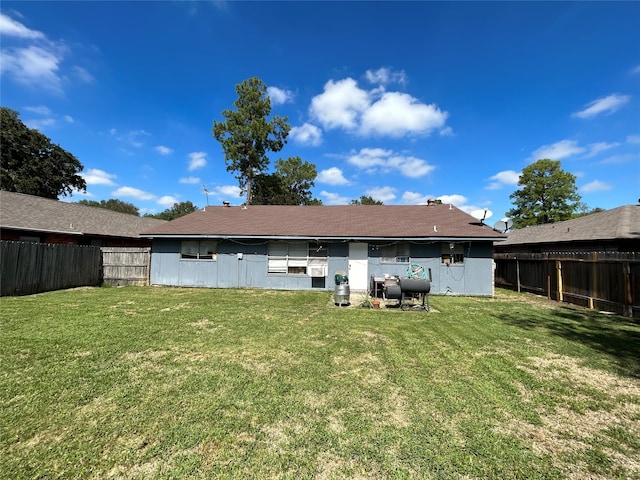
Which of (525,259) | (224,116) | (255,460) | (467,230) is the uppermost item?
(224,116)

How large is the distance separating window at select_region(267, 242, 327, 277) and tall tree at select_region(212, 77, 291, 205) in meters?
15.1

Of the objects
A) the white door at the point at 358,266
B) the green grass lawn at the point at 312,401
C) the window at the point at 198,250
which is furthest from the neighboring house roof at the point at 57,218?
the white door at the point at 358,266

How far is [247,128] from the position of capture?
997 inches

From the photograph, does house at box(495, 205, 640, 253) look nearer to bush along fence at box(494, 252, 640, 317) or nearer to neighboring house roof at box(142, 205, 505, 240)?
bush along fence at box(494, 252, 640, 317)

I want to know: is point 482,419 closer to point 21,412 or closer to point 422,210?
point 21,412

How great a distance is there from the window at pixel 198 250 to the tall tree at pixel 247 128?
1369 cm

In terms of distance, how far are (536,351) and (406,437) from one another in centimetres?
394

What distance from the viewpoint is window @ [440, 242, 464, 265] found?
12.4 metres

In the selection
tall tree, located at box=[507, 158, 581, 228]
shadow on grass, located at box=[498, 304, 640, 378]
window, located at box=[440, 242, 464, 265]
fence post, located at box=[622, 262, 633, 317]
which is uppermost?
tall tree, located at box=[507, 158, 581, 228]

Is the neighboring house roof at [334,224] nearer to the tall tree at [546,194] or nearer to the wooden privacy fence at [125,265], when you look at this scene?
the wooden privacy fence at [125,265]

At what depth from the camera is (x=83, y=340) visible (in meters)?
5.20

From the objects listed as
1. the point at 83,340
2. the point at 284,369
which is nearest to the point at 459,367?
the point at 284,369

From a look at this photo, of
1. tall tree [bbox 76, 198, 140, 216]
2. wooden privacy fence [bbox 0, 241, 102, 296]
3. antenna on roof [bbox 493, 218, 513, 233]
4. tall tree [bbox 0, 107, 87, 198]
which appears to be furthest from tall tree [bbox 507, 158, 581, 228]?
tall tree [bbox 76, 198, 140, 216]

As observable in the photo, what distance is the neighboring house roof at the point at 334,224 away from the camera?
1248 cm
